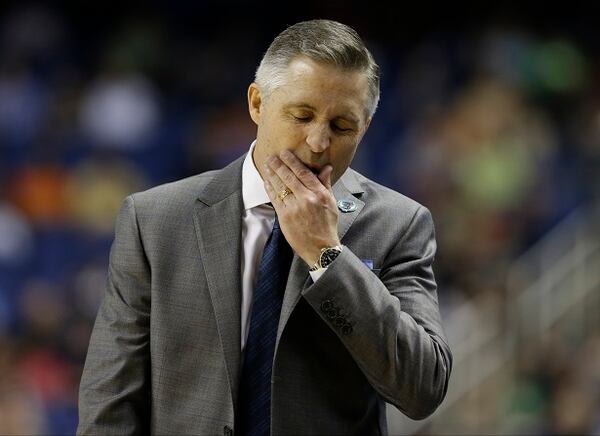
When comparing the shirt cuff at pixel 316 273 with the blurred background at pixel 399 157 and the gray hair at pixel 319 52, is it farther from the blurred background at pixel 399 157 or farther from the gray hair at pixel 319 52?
the blurred background at pixel 399 157

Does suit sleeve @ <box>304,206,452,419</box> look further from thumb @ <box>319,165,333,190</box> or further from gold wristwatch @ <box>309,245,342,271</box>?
thumb @ <box>319,165,333,190</box>

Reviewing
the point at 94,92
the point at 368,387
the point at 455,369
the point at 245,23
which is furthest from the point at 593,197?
the point at 368,387

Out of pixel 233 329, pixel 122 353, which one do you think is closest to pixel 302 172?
pixel 233 329

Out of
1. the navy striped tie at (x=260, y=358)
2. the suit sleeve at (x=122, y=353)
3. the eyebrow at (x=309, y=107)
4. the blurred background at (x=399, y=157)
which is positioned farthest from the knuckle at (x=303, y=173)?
the blurred background at (x=399, y=157)

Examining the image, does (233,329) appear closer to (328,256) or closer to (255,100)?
(328,256)

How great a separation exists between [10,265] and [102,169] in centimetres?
89

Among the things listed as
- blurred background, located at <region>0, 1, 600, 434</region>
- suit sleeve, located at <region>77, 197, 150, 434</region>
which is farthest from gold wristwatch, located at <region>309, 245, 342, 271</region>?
blurred background, located at <region>0, 1, 600, 434</region>

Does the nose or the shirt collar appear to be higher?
the nose

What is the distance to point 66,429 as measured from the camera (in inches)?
258

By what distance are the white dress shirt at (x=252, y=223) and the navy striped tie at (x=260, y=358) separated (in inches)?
1.7

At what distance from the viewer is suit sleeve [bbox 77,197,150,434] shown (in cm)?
224

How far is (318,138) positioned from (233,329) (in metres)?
0.41

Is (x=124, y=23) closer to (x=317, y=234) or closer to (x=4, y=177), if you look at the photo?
(x=4, y=177)

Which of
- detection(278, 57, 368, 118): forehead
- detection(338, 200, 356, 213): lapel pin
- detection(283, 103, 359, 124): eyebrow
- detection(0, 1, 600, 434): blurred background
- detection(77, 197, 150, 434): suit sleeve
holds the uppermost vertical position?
detection(278, 57, 368, 118): forehead
